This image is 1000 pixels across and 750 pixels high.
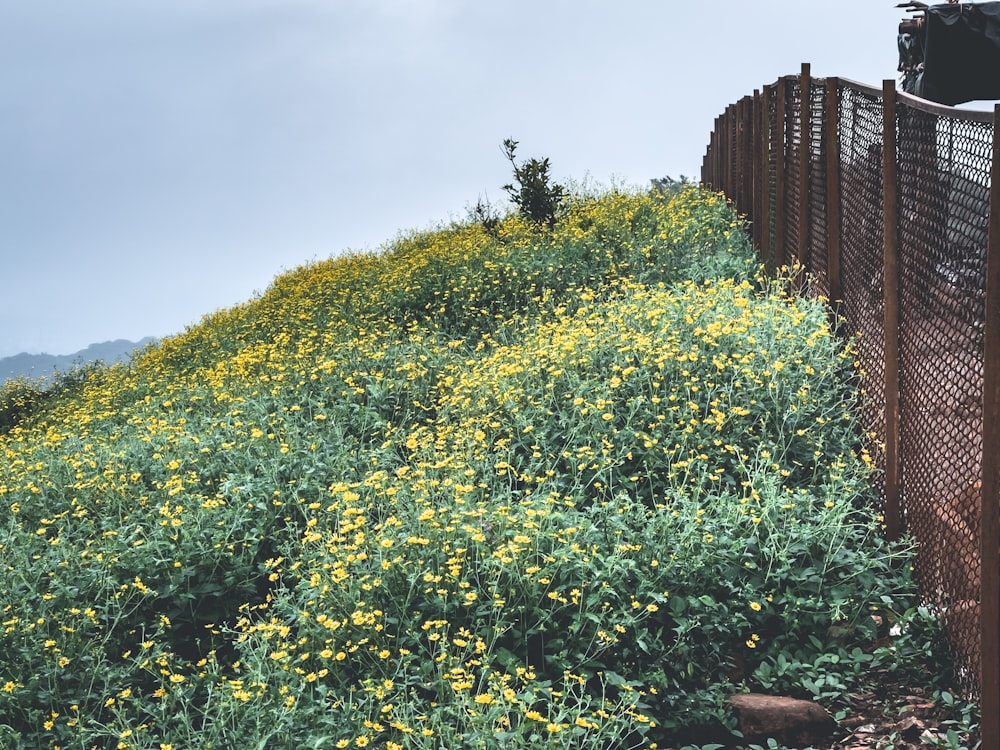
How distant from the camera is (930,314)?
494 centimetres

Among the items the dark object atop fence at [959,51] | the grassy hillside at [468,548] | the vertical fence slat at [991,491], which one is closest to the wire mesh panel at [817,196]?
the grassy hillside at [468,548]

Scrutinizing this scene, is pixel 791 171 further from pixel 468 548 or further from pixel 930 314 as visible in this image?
pixel 468 548

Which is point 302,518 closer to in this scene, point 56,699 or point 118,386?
point 56,699

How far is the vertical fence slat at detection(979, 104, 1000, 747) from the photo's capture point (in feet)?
12.6

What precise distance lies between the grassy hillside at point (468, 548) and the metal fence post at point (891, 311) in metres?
0.23

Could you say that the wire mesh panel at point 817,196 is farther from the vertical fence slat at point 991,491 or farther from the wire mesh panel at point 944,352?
the vertical fence slat at point 991,491

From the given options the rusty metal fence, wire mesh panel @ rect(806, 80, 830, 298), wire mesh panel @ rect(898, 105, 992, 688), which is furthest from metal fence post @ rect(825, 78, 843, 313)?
wire mesh panel @ rect(898, 105, 992, 688)

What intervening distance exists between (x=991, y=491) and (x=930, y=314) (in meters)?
1.31

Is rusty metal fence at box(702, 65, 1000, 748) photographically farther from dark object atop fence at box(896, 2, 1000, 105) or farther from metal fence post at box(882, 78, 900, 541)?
dark object atop fence at box(896, 2, 1000, 105)

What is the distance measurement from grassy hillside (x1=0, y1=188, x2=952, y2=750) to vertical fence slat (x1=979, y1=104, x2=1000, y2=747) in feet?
2.68

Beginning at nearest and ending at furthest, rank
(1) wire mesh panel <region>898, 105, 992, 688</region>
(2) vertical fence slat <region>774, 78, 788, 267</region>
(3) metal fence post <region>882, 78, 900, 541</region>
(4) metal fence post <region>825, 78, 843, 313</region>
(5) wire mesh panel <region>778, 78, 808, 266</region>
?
1. (1) wire mesh panel <region>898, 105, 992, 688</region>
2. (3) metal fence post <region>882, 78, 900, 541</region>
3. (4) metal fence post <region>825, 78, 843, 313</region>
4. (5) wire mesh panel <region>778, 78, 808, 266</region>
5. (2) vertical fence slat <region>774, 78, 788, 267</region>

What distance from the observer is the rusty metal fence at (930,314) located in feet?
13.0

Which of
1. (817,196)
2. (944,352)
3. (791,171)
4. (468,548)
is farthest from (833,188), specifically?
(468,548)

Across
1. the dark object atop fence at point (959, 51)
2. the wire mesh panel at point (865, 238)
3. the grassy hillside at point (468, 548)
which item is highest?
the dark object atop fence at point (959, 51)
